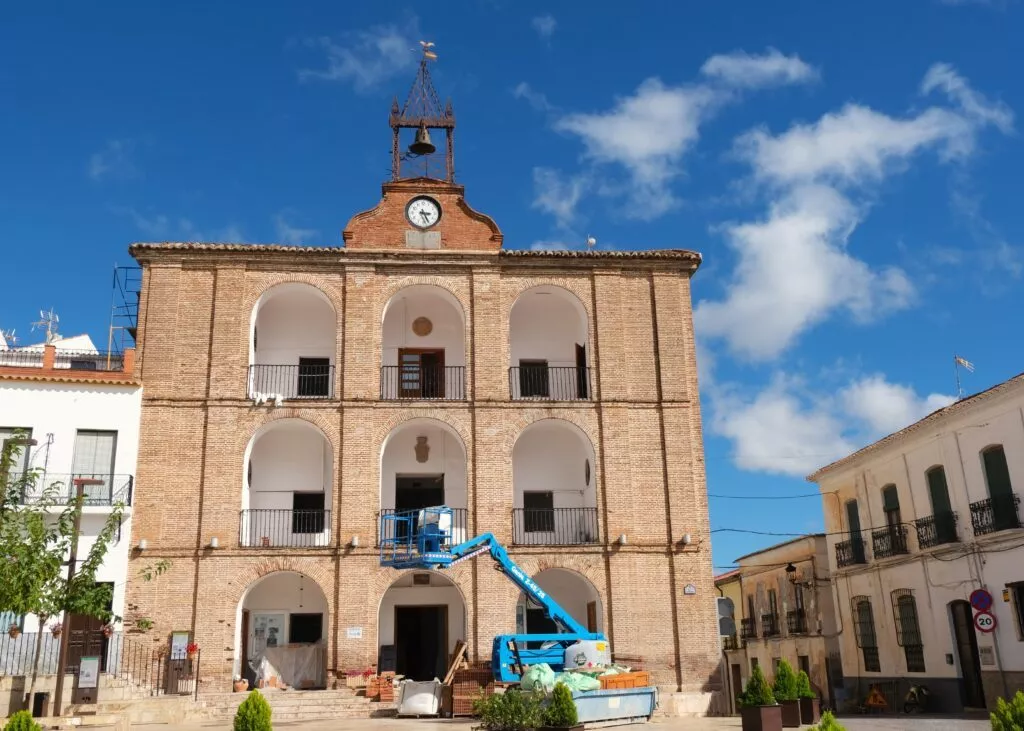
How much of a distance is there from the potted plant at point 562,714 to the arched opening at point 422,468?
13.0m

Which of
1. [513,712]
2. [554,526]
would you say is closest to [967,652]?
[554,526]

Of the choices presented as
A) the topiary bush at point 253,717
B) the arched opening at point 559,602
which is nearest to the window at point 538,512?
the arched opening at point 559,602

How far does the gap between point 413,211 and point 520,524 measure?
30.1ft

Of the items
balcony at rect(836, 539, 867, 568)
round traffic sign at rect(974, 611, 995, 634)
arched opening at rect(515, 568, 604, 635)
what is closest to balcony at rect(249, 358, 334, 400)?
arched opening at rect(515, 568, 604, 635)

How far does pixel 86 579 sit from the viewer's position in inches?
762

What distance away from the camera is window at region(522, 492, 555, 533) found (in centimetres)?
2666

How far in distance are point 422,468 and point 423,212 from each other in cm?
715

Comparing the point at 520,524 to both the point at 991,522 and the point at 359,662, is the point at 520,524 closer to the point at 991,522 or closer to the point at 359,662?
the point at 359,662

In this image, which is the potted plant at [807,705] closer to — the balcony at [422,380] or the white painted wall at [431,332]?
the balcony at [422,380]

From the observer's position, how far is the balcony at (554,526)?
1022 inches

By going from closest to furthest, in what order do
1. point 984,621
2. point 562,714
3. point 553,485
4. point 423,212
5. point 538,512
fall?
point 562,714 < point 984,621 < point 538,512 < point 553,485 < point 423,212

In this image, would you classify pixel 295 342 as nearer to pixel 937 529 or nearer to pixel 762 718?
pixel 762 718

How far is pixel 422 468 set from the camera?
2697 centimetres

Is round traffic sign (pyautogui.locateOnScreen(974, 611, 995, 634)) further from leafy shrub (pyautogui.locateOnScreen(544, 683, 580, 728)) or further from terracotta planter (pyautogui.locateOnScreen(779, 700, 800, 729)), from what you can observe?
leafy shrub (pyautogui.locateOnScreen(544, 683, 580, 728))
